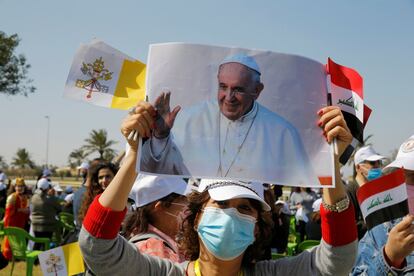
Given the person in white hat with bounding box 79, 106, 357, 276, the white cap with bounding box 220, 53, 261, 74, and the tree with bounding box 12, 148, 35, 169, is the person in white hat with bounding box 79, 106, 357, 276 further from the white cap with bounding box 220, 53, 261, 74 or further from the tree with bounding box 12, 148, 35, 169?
the tree with bounding box 12, 148, 35, 169

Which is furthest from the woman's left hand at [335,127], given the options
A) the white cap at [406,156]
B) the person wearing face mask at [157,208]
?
the person wearing face mask at [157,208]

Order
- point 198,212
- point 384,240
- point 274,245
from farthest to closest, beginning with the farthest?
point 274,245 → point 384,240 → point 198,212

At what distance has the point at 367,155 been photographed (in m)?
5.76

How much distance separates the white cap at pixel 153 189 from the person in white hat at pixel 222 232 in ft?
2.55

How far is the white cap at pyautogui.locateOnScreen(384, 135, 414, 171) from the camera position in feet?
8.21

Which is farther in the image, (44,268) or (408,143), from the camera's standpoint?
(44,268)

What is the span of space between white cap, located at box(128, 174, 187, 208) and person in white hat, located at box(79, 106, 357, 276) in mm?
776

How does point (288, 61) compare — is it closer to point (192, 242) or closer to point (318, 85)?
point (318, 85)

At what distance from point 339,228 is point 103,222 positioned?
86cm

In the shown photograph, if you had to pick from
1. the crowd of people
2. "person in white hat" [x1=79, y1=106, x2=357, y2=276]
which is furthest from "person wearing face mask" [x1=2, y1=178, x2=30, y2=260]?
"person in white hat" [x1=79, y1=106, x2=357, y2=276]

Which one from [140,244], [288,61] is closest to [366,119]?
[288,61]

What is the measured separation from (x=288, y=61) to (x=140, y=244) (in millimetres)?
1265

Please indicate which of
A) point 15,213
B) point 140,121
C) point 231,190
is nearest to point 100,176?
point 231,190

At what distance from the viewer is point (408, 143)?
8.74ft
